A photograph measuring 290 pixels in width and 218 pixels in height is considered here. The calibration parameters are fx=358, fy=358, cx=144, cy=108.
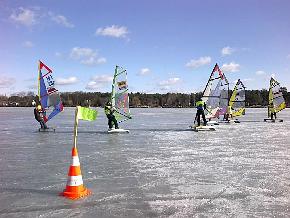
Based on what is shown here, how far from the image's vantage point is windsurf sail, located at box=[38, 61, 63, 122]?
16.6 m

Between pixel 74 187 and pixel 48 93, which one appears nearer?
pixel 74 187

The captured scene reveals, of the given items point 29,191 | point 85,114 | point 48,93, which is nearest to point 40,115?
point 48,93

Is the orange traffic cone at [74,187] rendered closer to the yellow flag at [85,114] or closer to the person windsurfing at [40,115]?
the yellow flag at [85,114]

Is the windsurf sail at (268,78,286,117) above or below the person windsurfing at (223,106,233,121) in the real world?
above

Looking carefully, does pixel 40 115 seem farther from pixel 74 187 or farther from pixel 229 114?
pixel 229 114

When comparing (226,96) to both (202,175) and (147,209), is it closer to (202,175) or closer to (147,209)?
(202,175)

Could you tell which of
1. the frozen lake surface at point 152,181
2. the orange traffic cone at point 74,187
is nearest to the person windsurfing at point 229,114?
the frozen lake surface at point 152,181

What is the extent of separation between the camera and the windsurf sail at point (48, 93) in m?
16.6

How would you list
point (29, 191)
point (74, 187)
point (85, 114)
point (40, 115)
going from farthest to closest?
point (40, 115)
point (85, 114)
point (29, 191)
point (74, 187)

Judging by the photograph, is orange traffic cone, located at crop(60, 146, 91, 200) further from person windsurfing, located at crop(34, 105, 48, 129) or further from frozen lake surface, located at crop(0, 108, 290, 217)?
person windsurfing, located at crop(34, 105, 48, 129)

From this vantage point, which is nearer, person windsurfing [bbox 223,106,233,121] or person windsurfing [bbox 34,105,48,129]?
person windsurfing [bbox 34,105,48,129]

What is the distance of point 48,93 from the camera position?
55.0ft

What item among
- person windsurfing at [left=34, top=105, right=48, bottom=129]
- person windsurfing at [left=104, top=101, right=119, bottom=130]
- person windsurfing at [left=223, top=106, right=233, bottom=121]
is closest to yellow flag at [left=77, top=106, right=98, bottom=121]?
person windsurfing at [left=104, top=101, right=119, bottom=130]

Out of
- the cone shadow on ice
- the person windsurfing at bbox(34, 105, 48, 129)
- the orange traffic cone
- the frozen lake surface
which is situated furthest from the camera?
the person windsurfing at bbox(34, 105, 48, 129)
